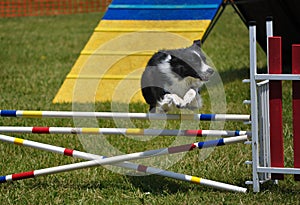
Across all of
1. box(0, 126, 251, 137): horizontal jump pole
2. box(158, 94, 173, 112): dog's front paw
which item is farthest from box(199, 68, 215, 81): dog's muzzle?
box(0, 126, 251, 137): horizontal jump pole

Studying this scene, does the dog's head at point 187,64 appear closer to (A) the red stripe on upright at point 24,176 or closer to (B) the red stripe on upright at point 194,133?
(B) the red stripe on upright at point 194,133

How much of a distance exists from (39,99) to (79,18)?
8282 mm

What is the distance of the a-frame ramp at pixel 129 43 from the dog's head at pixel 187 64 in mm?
2389

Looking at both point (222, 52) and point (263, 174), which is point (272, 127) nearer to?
point (263, 174)

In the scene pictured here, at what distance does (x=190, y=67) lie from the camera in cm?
465

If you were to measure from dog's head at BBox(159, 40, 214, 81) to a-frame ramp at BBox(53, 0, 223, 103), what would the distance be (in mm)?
2389

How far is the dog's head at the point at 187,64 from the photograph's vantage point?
4605 mm

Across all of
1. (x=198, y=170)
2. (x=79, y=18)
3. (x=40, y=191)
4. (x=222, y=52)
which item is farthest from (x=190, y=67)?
(x=79, y=18)

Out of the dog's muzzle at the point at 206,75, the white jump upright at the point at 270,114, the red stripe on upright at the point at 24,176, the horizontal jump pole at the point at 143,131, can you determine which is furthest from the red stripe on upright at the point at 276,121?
the red stripe on upright at the point at 24,176

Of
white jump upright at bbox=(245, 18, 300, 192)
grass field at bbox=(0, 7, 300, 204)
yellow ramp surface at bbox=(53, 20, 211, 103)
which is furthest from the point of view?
yellow ramp surface at bbox=(53, 20, 211, 103)

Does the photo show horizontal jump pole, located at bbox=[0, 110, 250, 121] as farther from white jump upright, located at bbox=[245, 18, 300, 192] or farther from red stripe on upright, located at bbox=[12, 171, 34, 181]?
red stripe on upright, located at bbox=[12, 171, 34, 181]

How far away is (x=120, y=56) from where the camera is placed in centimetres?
765

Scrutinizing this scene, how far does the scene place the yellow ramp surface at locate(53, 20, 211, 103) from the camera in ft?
24.2

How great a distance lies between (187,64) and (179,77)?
12 centimetres
